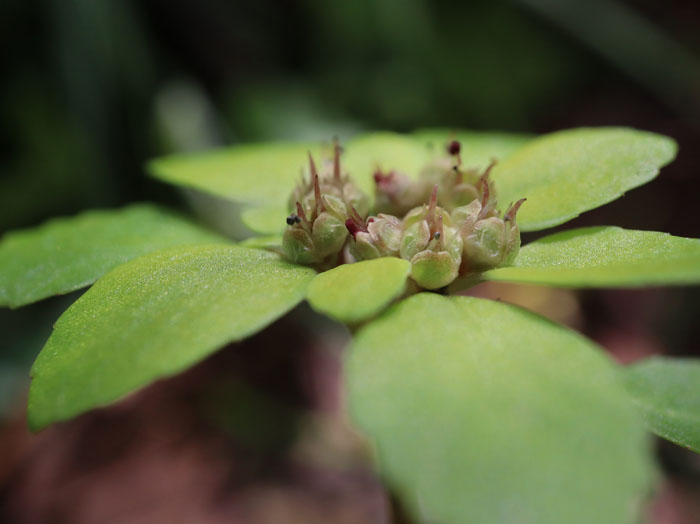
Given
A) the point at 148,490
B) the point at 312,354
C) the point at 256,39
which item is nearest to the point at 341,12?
the point at 256,39

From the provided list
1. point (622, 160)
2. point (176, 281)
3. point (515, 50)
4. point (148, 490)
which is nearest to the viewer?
point (176, 281)

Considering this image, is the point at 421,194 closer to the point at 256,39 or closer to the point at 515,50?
the point at 256,39

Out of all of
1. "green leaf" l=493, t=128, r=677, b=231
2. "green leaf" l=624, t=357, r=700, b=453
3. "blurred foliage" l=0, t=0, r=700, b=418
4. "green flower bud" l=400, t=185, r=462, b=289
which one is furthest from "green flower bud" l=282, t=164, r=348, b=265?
"blurred foliage" l=0, t=0, r=700, b=418

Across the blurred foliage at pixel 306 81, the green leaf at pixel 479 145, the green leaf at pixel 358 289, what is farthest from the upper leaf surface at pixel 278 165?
the blurred foliage at pixel 306 81

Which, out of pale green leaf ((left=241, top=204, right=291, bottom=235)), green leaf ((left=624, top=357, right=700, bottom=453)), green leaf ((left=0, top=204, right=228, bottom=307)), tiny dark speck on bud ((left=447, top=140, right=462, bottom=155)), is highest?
tiny dark speck on bud ((left=447, top=140, right=462, bottom=155))

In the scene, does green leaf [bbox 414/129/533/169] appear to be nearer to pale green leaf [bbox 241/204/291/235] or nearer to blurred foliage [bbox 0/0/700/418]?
pale green leaf [bbox 241/204/291/235]

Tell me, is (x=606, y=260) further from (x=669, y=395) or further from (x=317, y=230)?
(x=669, y=395)
